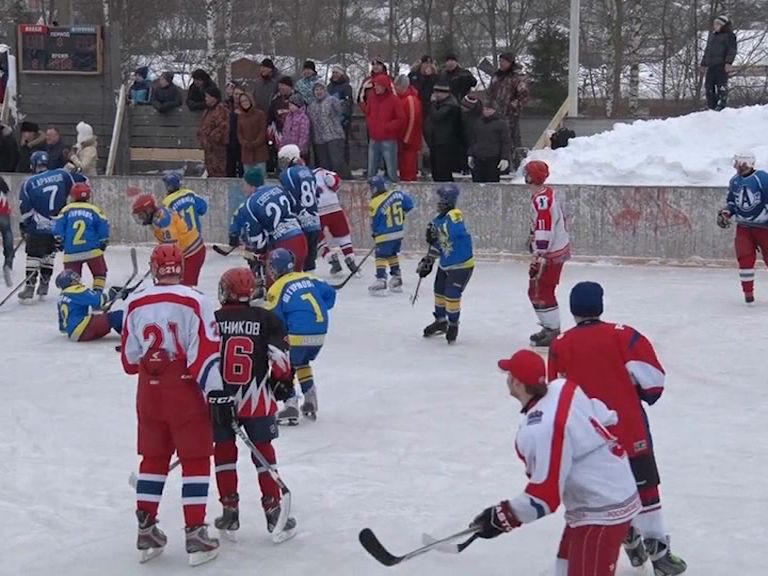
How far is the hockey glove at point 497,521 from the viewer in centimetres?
441

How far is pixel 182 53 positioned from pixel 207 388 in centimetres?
3393

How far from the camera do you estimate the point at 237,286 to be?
605 cm

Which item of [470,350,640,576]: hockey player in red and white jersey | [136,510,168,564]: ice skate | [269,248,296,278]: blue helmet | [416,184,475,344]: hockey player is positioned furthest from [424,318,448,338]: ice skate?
[470,350,640,576]: hockey player in red and white jersey

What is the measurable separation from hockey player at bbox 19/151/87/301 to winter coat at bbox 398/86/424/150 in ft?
14.4

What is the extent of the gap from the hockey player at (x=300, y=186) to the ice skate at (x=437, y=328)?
1972 millimetres

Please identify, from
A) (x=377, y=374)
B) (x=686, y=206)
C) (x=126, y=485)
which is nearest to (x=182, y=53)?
(x=686, y=206)

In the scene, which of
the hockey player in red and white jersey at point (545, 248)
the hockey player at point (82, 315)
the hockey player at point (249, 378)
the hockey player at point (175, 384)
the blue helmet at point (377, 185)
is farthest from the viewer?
the blue helmet at point (377, 185)

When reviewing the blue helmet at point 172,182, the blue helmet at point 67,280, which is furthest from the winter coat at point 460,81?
the blue helmet at point 67,280

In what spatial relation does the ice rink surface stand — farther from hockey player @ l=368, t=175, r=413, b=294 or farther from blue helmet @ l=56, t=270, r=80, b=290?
hockey player @ l=368, t=175, r=413, b=294

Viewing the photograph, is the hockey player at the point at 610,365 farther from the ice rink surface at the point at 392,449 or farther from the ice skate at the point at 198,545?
the ice skate at the point at 198,545

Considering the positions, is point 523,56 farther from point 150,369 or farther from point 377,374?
point 150,369

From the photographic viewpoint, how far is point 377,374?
9.92m

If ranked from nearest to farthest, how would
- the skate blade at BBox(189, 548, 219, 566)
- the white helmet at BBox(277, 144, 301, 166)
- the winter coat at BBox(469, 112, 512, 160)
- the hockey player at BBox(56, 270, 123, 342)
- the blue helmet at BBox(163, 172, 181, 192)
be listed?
1. the skate blade at BBox(189, 548, 219, 566)
2. the hockey player at BBox(56, 270, 123, 342)
3. the blue helmet at BBox(163, 172, 181, 192)
4. the white helmet at BBox(277, 144, 301, 166)
5. the winter coat at BBox(469, 112, 512, 160)

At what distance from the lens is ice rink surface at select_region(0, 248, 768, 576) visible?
6.06 m
